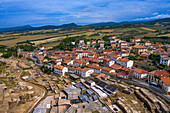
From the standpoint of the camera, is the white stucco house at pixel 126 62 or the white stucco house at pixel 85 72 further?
the white stucco house at pixel 126 62

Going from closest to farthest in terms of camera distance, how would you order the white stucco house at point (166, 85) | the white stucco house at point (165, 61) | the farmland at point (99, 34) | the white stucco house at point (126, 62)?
1. the white stucco house at point (166, 85)
2. the white stucco house at point (165, 61)
3. the white stucco house at point (126, 62)
4. the farmland at point (99, 34)

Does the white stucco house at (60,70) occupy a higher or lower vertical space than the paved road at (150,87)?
higher

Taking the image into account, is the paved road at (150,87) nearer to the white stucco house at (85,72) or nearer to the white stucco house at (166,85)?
the white stucco house at (166,85)

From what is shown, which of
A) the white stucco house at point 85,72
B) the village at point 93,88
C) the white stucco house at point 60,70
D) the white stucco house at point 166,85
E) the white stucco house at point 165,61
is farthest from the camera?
the white stucco house at point 60,70

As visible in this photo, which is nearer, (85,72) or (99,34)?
(85,72)

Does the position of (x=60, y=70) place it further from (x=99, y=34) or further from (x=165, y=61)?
(x=99, y=34)

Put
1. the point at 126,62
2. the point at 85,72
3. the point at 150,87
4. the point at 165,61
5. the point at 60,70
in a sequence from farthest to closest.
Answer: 1. the point at 60,70
2. the point at 126,62
3. the point at 85,72
4. the point at 165,61
5. the point at 150,87

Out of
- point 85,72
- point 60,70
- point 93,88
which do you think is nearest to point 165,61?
point 93,88

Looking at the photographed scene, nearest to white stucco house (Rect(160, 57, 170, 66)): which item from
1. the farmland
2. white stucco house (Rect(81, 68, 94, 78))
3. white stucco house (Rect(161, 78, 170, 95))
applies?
white stucco house (Rect(161, 78, 170, 95))

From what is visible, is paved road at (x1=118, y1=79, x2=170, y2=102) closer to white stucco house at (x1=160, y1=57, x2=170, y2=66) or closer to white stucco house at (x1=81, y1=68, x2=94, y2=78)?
white stucco house at (x1=81, y1=68, x2=94, y2=78)

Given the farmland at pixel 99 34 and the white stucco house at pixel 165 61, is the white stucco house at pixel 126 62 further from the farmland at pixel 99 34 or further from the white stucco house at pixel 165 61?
the farmland at pixel 99 34

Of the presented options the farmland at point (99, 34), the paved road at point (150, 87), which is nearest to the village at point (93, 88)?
the paved road at point (150, 87)

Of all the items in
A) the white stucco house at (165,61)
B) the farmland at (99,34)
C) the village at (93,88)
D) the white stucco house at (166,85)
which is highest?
the farmland at (99,34)
